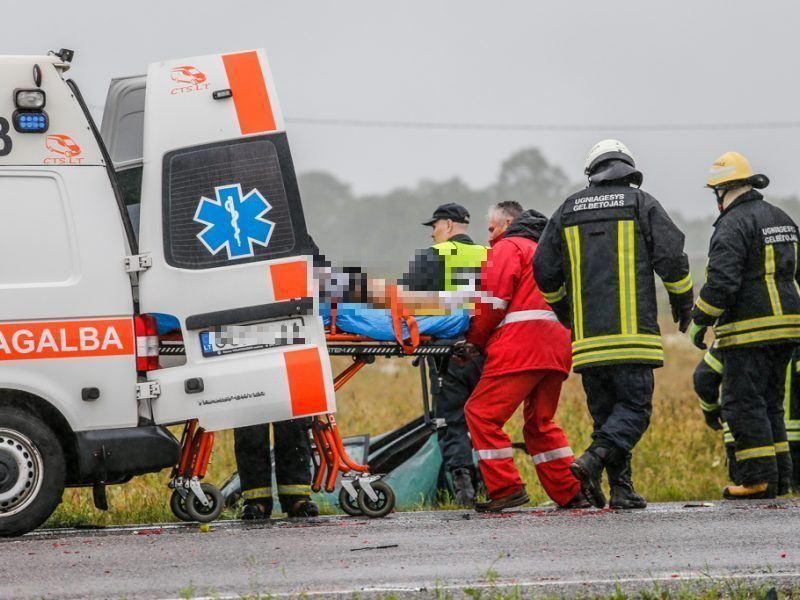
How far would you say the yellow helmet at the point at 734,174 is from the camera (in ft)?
29.7

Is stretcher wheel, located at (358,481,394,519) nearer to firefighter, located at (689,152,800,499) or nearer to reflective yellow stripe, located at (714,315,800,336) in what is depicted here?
firefighter, located at (689,152,800,499)

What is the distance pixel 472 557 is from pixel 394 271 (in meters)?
2.47

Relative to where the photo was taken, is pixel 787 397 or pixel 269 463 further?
pixel 787 397

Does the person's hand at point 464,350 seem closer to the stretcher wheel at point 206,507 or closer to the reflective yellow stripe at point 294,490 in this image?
the reflective yellow stripe at point 294,490

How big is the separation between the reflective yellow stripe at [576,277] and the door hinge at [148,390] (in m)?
2.38

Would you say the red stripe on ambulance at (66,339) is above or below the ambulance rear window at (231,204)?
below

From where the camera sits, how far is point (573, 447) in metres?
12.7

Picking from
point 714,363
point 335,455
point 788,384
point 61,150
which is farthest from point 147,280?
point 788,384

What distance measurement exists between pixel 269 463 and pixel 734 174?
3.40 m

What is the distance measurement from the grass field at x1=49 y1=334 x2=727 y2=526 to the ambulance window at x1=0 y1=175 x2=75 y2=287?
1.84m

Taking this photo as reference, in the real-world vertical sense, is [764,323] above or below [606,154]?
below

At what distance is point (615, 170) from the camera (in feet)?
26.9

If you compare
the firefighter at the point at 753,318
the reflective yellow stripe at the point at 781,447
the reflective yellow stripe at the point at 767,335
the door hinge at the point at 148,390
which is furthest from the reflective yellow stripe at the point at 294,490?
the reflective yellow stripe at the point at 781,447

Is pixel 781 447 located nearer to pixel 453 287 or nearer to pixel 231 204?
pixel 453 287
